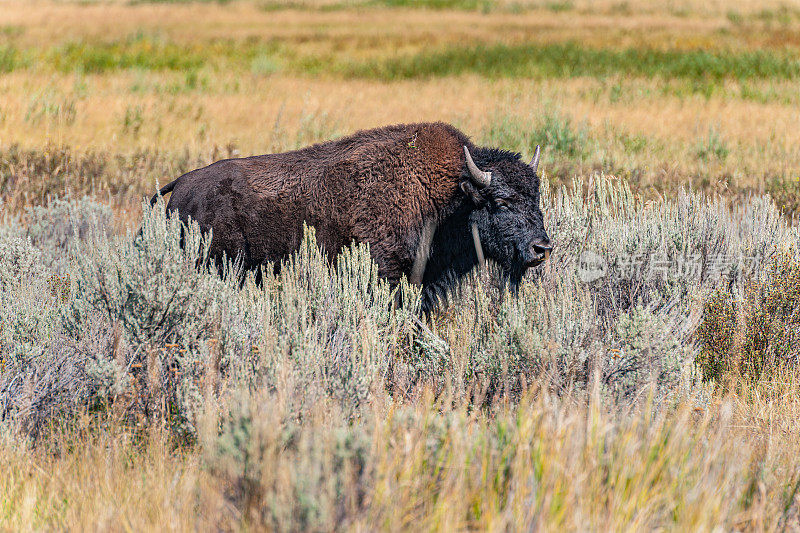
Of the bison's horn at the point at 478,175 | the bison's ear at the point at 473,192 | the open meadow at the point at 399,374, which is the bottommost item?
the open meadow at the point at 399,374

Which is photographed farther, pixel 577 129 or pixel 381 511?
pixel 577 129

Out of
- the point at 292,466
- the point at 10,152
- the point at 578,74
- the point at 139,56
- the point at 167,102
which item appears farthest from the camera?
the point at 139,56

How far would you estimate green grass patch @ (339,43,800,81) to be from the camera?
2278 centimetres

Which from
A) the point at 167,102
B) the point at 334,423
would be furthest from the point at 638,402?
the point at 167,102

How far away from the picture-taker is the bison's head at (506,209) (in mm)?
5367

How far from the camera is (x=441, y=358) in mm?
4457

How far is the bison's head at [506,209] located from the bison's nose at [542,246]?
0.01 metres

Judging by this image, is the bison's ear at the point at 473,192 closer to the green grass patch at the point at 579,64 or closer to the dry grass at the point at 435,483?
the dry grass at the point at 435,483

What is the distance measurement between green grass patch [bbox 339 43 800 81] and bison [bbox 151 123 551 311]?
58.5 ft

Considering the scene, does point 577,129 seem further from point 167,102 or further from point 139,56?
point 139,56

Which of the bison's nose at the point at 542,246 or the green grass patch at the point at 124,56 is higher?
the green grass patch at the point at 124,56

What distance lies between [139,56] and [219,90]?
7.67m

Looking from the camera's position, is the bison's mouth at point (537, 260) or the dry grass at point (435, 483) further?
the bison's mouth at point (537, 260)

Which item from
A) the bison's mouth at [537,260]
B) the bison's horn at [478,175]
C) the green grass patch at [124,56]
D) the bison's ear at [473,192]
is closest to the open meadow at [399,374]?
the bison's mouth at [537,260]
